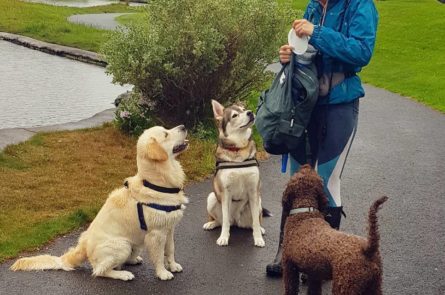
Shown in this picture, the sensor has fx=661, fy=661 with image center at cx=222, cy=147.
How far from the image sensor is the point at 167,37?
32.3 feet

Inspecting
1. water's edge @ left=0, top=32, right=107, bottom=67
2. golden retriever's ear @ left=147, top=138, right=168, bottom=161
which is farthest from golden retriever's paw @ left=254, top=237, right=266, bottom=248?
water's edge @ left=0, top=32, right=107, bottom=67

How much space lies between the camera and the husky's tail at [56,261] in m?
5.70

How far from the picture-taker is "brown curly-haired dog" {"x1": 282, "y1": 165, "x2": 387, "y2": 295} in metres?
4.16

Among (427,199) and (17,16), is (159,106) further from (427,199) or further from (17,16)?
(17,16)

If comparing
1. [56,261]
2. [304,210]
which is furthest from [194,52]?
[304,210]

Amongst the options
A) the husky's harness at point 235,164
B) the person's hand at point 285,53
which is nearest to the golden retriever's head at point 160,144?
the husky's harness at point 235,164

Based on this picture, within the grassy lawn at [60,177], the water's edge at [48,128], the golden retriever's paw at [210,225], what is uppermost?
the golden retriever's paw at [210,225]

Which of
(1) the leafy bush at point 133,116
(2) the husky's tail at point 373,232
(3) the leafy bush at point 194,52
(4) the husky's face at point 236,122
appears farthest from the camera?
(1) the leafy bush at point 133,116

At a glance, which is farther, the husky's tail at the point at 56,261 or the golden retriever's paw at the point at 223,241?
the golden retriever's paw at the point at 223,241

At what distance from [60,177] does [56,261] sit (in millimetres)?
2784

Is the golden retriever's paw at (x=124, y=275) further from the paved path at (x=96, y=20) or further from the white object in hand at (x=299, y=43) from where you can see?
the paved path at (x=96, y=20)

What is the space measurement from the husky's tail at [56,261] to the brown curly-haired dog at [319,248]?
1.93m

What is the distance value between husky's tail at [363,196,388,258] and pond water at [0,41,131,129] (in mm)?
9047

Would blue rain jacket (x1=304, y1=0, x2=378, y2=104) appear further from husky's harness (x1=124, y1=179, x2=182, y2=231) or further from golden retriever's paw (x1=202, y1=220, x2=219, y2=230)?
golden retriever's paw (x1=202, y1=220, x2=219, y2=230)
